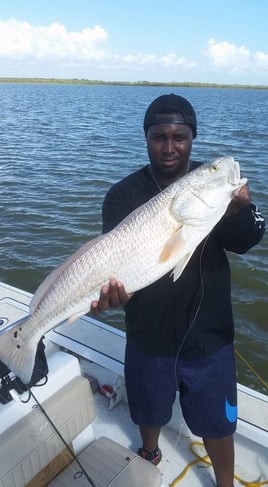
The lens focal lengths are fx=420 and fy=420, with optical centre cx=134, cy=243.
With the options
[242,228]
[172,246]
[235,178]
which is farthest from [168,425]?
[235,178]

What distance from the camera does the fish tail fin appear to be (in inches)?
122

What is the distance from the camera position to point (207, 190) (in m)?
3.05

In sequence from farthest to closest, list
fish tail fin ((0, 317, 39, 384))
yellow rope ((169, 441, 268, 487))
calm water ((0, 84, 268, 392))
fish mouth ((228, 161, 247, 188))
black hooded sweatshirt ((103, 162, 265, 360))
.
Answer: calm water ((0, 84, 268, 392)) < yellow rope ((169, 441, 268, 487)) < black hooded sweatshirt ((103, 162, 265, 360)) < fish tail fin ((0, 317, 39, 384)) < fish mouth ((228, 161, 247, 188))

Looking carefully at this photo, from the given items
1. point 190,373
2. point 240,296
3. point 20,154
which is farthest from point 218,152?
point 190,373

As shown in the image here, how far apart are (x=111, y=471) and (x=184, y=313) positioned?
4.59 feet

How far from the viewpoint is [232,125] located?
33250 millimetres

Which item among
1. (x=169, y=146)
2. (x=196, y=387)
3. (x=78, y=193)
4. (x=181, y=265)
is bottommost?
(x=78, y=193)

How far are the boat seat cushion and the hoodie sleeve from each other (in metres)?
1.93

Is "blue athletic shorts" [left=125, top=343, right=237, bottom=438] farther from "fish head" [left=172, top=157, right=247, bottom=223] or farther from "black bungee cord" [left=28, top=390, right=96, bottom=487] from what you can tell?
"fish head" [left=172, top=157, right=247, bottom=223]

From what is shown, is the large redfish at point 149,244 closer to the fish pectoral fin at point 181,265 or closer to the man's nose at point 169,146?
the fish pectoral fin at point 181,265

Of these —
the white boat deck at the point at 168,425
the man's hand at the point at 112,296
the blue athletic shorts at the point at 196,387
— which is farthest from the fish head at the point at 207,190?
the white boat deck at the point at 168,425

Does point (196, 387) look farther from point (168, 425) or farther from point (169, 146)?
point (169, 146)

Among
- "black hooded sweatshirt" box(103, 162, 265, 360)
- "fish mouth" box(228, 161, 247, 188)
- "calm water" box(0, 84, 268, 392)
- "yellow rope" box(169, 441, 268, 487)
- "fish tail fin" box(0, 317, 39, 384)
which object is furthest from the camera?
"calm water" box(0, 84, 268, 392)

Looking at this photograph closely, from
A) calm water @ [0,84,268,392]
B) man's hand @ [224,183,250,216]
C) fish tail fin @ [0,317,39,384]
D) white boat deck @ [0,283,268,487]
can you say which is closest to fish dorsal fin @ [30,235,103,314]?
fish tail fin @ [0,317,39,384]
